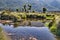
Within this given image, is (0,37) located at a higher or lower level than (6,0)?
higher

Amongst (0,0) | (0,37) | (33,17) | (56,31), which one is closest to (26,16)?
(33,17)

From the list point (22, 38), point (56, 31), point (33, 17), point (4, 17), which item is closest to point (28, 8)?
point (33, 17)

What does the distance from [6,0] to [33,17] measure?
135238 millimetres

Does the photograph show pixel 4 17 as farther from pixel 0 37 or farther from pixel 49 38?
pixel 0 37

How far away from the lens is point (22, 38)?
24969 millimetres

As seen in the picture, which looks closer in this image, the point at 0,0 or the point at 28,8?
the point at 28,8

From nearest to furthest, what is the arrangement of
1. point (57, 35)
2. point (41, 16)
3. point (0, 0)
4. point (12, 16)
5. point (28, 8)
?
point (57, 35), point (12, 16), point (41, 16), point (28, 8), point (0, 0)

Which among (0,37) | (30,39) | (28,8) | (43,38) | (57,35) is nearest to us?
(0,37)

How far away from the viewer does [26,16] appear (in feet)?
204

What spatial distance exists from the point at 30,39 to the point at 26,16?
37850 millimetres

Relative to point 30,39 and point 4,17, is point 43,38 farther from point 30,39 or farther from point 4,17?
point 4,17

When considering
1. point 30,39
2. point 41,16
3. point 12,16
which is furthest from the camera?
point 41,16

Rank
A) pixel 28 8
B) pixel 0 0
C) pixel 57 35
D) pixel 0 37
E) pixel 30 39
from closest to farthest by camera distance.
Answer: pixel 0 37
pixel 30 39
pixel 57 35
pixel 28 8
pixel 0 0

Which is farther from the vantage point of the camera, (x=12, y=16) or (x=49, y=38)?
(x=12, y=16)
